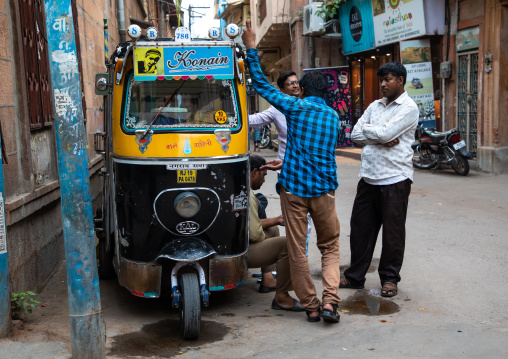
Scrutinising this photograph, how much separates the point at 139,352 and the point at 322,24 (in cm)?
1709

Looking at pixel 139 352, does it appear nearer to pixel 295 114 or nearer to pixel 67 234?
pixel 67 234

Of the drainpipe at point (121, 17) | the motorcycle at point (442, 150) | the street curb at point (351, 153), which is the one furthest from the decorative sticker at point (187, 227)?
the drainpipe at point (121, 17)

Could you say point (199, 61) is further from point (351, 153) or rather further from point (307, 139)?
point (351, 153)

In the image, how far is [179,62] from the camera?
15.0 feet

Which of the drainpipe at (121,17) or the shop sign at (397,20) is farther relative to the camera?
the drainpipe at (121,17)

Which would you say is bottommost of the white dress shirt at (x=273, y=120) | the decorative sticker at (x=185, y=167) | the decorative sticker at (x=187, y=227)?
the decorative sticker at (x=187, y=227)

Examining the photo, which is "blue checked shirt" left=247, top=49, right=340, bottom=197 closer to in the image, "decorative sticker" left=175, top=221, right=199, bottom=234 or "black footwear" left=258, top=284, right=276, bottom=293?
"decorative sticker" left=175, top=221, right=199, bottom=234

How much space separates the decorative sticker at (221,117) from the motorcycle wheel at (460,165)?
8588 millimetres

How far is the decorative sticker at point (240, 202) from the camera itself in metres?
4.68

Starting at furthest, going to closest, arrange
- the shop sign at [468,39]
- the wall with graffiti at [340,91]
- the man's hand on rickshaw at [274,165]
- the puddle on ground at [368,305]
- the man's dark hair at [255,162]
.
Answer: the wall with graffiti at [340,91] < the shop sign at [468,39] < the man's dark hair at [255,162] < the man's hand on rickshaw at [274,165] < the puddle on ground at [368,305]

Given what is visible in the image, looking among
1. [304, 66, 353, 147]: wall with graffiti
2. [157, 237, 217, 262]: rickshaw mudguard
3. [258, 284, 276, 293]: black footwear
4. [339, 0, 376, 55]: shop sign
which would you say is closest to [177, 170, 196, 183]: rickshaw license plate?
[157, 237, 217, 262]: rickshaw mudguard

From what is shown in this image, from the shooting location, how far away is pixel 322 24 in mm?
19797

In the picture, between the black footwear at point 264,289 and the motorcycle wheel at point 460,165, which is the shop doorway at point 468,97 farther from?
the black footwear at point 264,289

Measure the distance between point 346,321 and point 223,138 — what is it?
165cm
